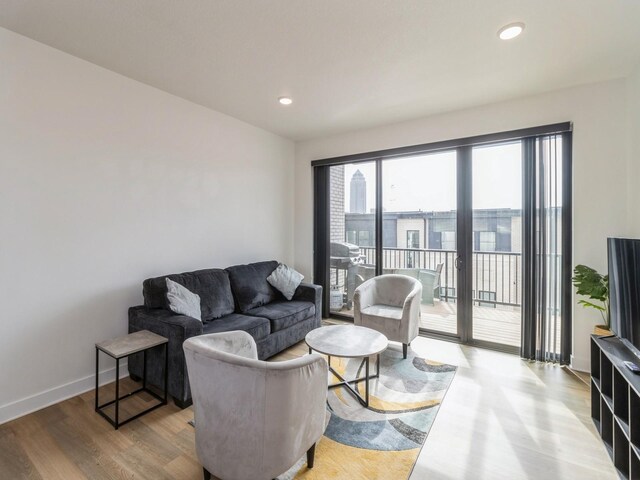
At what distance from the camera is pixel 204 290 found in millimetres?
2957

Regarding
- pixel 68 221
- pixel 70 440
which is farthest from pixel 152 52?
pixel 70 440

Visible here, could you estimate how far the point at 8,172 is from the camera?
2098 millimetres

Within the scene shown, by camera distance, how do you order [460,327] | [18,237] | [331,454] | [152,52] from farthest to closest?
1. [460,327]
2. [152,52]
3. [18,237]
4. [331,454]

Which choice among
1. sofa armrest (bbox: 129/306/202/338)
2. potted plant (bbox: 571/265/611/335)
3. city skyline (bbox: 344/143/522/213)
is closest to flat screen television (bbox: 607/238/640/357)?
potted plant (bbox: 571/265/611/335)

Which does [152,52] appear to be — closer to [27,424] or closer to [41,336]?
[41,336]

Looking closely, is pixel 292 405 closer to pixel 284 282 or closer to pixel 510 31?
pixel 284 282

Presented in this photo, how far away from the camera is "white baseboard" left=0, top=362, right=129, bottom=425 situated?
2.11m

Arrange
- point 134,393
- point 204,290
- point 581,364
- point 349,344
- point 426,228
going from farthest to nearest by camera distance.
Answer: point 426,228 < point 204,290 < point 581,364 < point 134,393 < point 349,344

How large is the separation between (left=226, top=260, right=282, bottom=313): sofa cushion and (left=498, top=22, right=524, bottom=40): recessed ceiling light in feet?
10.3

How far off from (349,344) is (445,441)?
863 millimetres

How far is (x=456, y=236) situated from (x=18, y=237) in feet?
13.4

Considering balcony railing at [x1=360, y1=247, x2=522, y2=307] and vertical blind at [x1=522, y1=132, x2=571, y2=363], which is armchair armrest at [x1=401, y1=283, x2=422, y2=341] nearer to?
balcony railing at [x1=360, y1=247, x2=522, y2=307]

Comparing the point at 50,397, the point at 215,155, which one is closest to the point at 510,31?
the point at 215,155

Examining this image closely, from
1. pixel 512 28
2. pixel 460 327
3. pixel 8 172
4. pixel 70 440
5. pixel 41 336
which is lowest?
pixel 70 440
